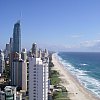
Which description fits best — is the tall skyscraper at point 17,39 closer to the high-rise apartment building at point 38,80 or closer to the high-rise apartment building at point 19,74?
the high-rise apartment building at point 19,74

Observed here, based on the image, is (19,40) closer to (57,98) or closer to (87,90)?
(87,90)

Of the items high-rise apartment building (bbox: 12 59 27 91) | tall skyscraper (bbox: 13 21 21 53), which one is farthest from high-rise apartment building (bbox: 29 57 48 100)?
tall skyscraper (bbox: 13 21 21 53)

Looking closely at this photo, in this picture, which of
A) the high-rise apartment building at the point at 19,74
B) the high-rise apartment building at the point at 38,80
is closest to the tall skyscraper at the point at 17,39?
the high-rise apartment building at the point at 19,74

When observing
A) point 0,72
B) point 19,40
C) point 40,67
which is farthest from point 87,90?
point 19,40

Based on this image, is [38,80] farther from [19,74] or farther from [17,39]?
[17,39]

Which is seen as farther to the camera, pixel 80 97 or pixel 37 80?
pixel 80 97

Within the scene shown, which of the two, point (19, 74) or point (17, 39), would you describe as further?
point (17, 39)

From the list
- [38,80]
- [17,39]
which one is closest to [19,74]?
[38,80]

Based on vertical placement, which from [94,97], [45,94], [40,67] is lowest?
[94,97]
